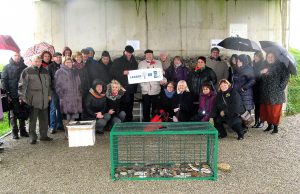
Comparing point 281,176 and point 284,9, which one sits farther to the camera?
point 284,9

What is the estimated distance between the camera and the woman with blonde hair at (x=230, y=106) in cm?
761

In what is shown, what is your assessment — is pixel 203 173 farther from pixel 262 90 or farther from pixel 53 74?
pixel 53 74

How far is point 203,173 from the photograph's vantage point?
538 centimetres

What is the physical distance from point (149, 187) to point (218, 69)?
4.72 m

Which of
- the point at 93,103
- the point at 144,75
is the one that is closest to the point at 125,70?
the point at 144,75

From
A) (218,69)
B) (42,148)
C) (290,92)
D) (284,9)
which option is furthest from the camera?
(290,92)

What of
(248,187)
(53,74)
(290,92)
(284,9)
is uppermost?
(284,9)

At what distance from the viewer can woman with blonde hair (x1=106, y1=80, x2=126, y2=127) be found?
7980 mm

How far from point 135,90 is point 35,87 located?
2.47m

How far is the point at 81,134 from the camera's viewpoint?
278 inches

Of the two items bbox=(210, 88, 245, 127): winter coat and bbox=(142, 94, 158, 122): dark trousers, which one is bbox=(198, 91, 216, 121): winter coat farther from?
bbox=(142, 94, 158, 122): dark trousers

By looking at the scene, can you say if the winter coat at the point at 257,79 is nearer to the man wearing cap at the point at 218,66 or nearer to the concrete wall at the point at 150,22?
the man wearing cap at the point at 218,66

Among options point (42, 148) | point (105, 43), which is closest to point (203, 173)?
point (42, 148)

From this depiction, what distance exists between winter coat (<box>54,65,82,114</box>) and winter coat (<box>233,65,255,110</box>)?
3.57 meters
